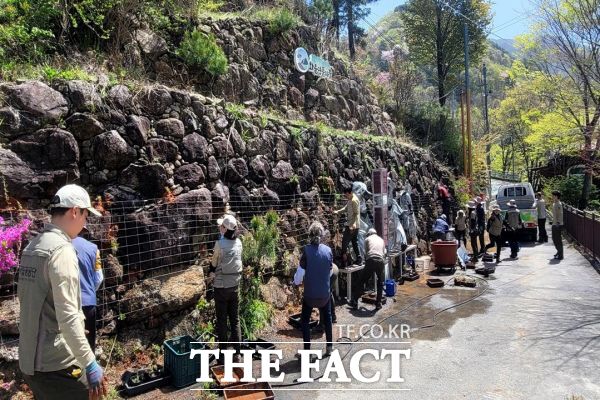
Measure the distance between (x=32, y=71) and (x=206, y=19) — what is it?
5.24 m

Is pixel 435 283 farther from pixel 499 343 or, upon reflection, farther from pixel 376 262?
pixel 499 343

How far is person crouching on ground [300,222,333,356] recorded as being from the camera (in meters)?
5.90

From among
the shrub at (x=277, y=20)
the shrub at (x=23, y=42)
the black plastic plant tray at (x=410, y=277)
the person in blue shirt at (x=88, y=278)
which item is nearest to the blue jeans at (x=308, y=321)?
the person in blue shirt at (x=88, y=278)

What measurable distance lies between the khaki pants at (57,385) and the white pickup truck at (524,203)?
17597 millimetres

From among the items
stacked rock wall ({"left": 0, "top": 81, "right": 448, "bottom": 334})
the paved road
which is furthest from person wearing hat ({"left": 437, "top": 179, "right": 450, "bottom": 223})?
stacked rock wall ({"left": 0, "top": 81, "right": 448, "bottom": 334})

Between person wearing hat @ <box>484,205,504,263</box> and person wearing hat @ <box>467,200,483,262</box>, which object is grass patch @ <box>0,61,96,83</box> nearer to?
person wearing hat @ <box>484,205,504,263</box>

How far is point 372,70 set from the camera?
20984mm

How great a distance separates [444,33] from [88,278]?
25678 mm

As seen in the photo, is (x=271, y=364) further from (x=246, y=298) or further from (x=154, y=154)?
(x=154, y=154)

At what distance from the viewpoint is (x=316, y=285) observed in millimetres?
5902

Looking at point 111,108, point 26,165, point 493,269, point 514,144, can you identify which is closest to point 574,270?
point 493,269

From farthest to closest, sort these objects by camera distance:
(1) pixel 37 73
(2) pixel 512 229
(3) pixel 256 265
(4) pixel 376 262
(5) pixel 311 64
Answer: (2) pixel 512 229 < (5) pixel 311 64 < (4) pixel 376 262 < (3) pixel 256 265 < (1) pixel 37 73

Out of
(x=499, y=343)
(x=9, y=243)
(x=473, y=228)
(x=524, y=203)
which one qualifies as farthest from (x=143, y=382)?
(x=524, y=203)

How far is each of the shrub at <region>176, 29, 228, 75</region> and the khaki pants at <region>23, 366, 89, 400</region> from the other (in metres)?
7.16
